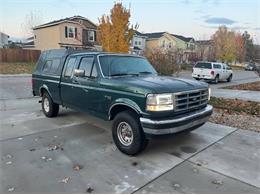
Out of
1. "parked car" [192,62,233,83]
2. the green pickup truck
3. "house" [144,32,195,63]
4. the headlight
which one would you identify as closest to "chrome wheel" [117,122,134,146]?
the green pickup truck

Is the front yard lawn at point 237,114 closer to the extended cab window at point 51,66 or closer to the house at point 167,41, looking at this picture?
the extended cab window at point 51,66

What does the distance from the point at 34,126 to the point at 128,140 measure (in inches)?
117

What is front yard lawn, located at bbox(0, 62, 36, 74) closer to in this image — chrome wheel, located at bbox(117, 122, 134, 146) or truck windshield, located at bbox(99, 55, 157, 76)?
truck windshield, located at bbox(99, 55, 157, 76)

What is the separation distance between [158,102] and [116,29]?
13573mm

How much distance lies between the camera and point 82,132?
19.2 feet

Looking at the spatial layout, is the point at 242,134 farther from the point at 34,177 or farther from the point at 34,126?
the point at 34,126

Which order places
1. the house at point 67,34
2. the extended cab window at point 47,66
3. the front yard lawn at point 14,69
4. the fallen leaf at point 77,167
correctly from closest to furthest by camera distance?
the fallen leaf at point 77,167
the extended cab window at point 47,66
the front yard lawn at point 14,69
the house at point 67,34

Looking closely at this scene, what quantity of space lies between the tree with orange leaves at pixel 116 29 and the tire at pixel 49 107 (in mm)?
9780

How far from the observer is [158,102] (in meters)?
4.11

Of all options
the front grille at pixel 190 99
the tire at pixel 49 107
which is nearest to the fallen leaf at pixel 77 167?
the front grille at pixel 190 99

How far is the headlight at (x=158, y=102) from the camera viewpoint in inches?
161

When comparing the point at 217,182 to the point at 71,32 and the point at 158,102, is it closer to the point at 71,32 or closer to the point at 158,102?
the point at 158,102

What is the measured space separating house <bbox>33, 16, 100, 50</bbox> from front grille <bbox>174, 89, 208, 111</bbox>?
33.1 m

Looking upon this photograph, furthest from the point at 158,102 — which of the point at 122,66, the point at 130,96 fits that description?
the point at 122,66
